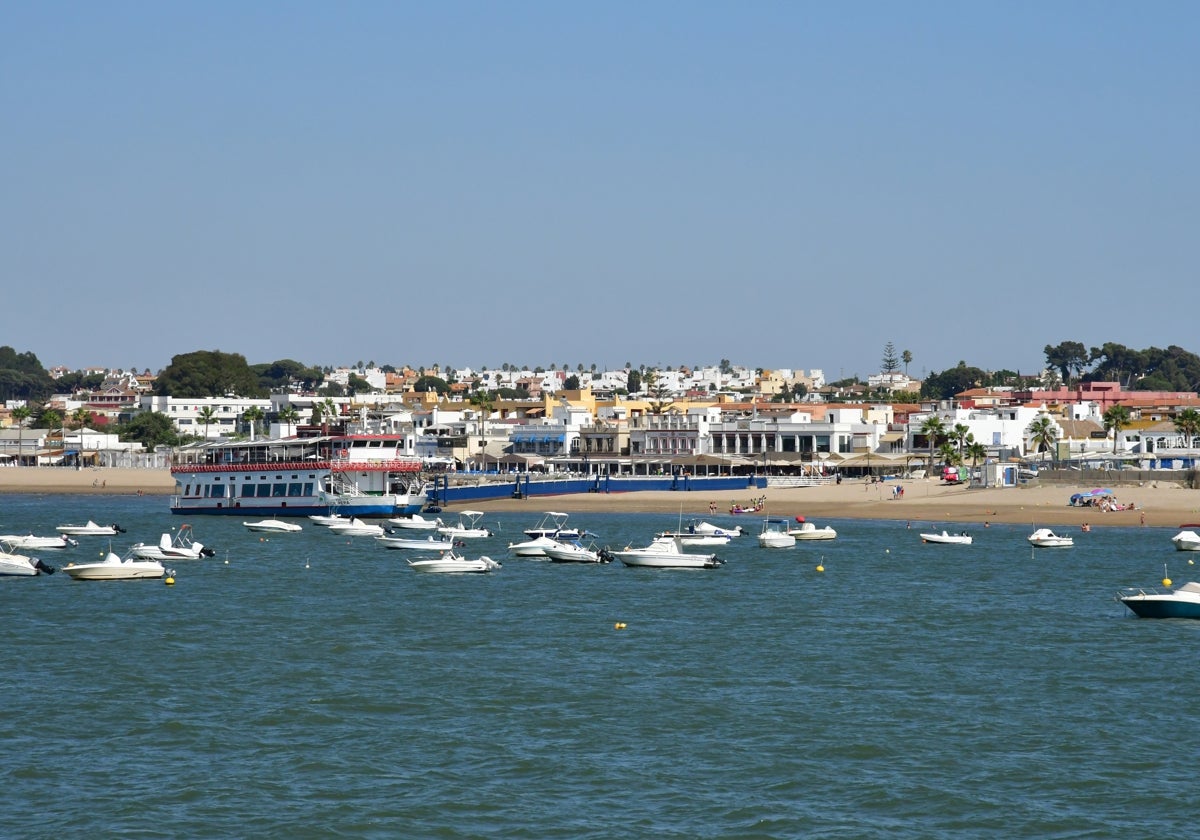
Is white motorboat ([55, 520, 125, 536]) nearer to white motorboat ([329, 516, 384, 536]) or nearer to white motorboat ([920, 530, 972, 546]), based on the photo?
white motorboat ([329, 516, 384, 536])

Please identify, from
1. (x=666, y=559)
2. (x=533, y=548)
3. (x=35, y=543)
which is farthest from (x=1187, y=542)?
(x=35, y=543)

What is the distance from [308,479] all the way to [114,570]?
3994 centimetres

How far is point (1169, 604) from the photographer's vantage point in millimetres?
50438

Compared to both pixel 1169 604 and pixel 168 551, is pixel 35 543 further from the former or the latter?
pixel 1169 604

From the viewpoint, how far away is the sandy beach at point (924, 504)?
9744 cm

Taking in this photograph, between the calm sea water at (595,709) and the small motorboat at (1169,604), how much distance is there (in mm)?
493

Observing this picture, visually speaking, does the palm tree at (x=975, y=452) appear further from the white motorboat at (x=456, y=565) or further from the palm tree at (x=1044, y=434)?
the white motorboat at (x=456, y=565)

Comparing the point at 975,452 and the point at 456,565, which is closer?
the point at 456,565

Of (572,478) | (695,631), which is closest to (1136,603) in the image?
(695,631)

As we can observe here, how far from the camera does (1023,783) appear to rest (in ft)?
99.7

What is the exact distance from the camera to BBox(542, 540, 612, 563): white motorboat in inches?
2783

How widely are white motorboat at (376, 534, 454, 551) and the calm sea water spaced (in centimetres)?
939

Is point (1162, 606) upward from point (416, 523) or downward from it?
downward

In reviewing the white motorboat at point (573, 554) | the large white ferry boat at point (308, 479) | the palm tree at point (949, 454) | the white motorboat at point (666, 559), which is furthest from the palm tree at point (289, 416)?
the white motorboat at point (666, 559)
